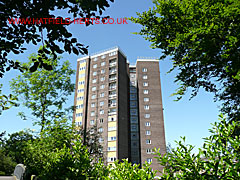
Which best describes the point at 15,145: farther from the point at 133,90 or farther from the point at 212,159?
the point at 133,90

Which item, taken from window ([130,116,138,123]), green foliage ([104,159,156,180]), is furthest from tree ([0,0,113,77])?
window ([130,116,138,123])

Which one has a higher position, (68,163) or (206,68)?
(206,68)

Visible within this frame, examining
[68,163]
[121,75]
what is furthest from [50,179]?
[121,75]

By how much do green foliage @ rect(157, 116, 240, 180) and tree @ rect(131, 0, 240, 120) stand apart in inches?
260

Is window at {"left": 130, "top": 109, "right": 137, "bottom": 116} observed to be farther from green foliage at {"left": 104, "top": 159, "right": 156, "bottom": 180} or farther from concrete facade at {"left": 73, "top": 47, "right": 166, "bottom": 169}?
green foliage at {"left": 104, "top": 159, "right": 156, "bottom": 180}

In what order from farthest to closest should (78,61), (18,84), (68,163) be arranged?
(78,61) < (18,84) < (68,163)

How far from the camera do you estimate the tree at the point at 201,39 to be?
9148 mm

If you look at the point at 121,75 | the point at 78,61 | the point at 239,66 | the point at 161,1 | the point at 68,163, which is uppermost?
the point at 78,61

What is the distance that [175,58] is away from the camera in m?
11.7

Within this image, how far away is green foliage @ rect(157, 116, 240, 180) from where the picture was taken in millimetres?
2340

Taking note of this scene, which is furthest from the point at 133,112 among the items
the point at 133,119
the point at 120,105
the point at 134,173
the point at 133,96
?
the point at 134,173

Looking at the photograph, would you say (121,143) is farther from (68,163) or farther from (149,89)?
(68,163)

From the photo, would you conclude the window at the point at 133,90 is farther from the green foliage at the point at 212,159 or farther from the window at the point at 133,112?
the green foliage at the point at 212,159

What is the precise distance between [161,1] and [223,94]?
7.04 meters
